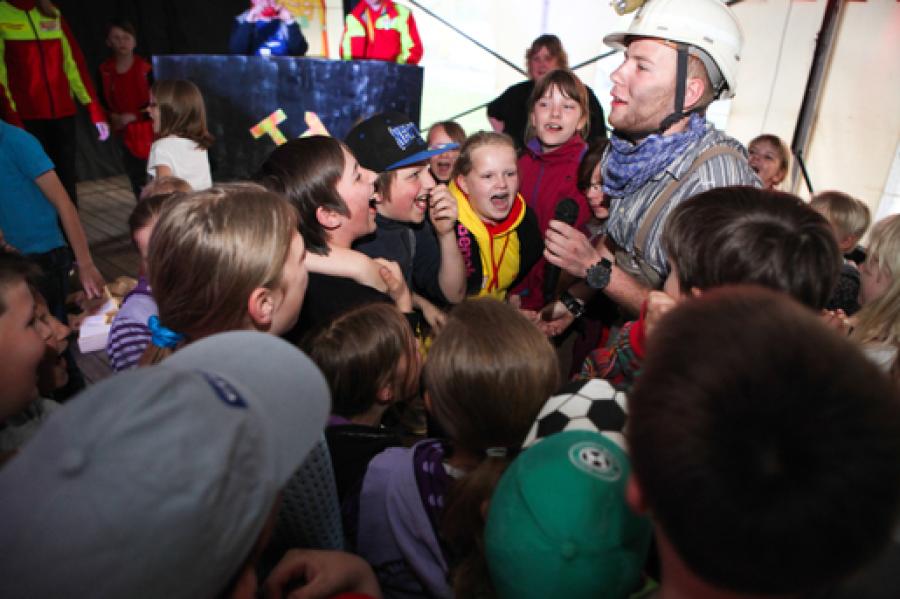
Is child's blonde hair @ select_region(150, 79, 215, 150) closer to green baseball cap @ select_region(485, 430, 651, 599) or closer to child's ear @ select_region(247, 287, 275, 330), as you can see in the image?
child's ear @ select_region(247, 287, 275, 330)

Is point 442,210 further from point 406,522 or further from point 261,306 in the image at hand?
point 406,522

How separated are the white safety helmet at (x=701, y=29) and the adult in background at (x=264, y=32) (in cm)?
478

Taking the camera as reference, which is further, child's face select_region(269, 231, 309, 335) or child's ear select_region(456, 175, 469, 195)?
child's ear select_region(456, 175, 469, 195)

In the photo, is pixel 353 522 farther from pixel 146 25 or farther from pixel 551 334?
pixel 146 25

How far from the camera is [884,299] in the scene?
1.75 m

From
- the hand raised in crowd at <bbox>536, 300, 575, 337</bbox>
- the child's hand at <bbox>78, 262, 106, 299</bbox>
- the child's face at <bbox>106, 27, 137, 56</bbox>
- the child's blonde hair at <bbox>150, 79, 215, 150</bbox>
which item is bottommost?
the child's hand at <bbox>78, 262, 106, 299</bbox>

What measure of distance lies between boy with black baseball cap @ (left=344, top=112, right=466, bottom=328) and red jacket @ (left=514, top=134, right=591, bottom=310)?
66 cm

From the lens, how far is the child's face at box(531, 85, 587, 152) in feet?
10.5

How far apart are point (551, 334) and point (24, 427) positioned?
213 cm

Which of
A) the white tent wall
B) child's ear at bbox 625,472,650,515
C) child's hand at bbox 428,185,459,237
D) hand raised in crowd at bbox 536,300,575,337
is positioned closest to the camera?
child's ear at bbox 625,472,650,515

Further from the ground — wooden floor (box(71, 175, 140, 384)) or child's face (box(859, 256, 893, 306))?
child's face (box(859, 256, 893, 306))

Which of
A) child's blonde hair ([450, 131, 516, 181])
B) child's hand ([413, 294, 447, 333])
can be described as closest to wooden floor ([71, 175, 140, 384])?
child's hand ([413, 294, 447, 333])

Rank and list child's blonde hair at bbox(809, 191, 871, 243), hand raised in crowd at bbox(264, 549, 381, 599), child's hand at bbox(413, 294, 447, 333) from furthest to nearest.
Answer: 1. child's blonde hair at bbox(809, 191, 871, 243)
2. child's hand at bbox(413, 294, 447, 333)
3. hand raised in crowd at bbox(264, 549, 381, 599)

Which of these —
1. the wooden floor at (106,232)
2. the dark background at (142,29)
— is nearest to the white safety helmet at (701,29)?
the wooden floor at (106,232)
